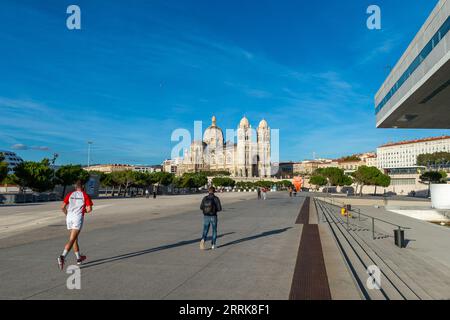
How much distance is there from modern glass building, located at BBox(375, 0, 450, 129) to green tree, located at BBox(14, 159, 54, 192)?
39.5 m

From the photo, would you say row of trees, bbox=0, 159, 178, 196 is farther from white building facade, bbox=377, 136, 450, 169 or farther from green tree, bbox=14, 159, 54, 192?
white building facade, bbox=377, 136, 450, 169

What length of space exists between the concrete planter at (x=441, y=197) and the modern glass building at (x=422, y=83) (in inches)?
282

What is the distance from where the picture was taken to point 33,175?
41281mm

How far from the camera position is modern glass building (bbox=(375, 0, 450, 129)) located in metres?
19.7

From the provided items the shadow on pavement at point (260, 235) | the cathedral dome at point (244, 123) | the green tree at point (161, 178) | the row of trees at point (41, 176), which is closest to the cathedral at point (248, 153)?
the cathedral dome at point (244, 123)

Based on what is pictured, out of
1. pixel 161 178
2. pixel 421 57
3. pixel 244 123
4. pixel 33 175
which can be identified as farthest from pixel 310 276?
pixel 244 123

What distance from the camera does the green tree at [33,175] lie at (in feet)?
135

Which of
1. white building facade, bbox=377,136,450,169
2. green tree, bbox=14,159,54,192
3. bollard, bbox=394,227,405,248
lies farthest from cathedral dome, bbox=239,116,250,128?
bollard, bbox=394,227,405,248

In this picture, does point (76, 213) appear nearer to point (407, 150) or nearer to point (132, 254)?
point (132, 254)

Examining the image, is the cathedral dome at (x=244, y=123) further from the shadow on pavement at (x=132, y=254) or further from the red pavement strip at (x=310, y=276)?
the red pavement strip at (x=310, y=276)

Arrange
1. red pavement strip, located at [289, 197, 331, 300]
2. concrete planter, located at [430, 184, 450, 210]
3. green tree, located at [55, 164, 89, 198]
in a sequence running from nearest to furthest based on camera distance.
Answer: red pavement strip, located at [289, 197, 331, 300] < concrete planter, located at [430, 184, 450, 210] < green tree, located at [55, 164, 89, 198]

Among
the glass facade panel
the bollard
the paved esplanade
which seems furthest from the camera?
the glass facade panel

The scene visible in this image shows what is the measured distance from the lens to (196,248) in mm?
10203
